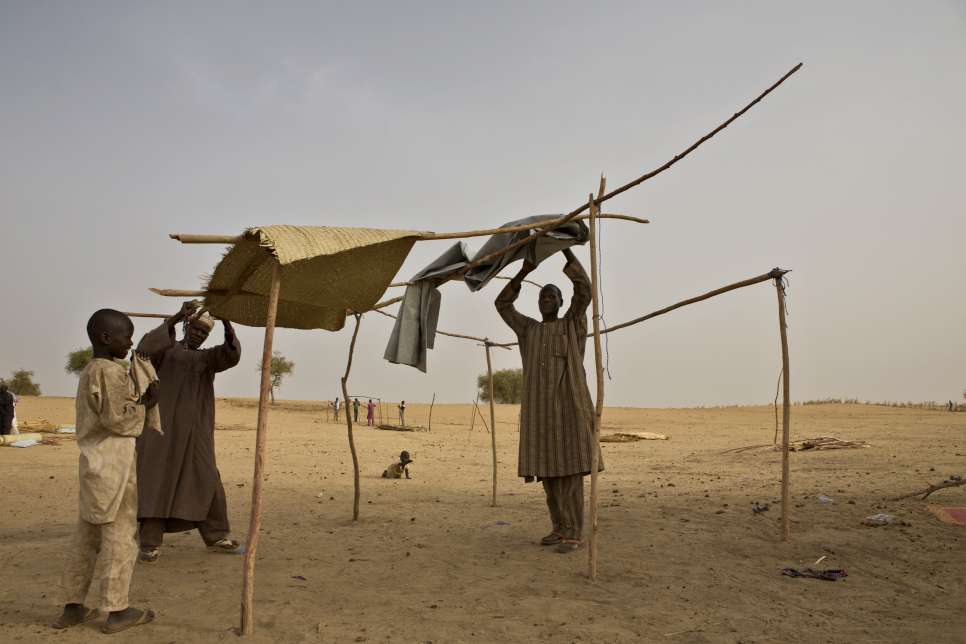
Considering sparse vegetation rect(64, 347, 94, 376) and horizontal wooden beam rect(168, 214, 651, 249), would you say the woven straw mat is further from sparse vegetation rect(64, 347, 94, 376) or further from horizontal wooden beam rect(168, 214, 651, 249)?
sparse vegetation rect(64, 347, 94, 376)

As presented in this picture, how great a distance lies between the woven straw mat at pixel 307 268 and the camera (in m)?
4.26

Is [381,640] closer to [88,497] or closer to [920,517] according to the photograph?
[88,497]

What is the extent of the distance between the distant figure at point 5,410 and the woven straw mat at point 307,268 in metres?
15.2

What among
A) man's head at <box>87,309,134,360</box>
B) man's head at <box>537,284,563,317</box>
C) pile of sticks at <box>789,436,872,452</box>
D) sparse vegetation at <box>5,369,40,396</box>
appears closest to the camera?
man's head at <box>87,309,134,360</box>

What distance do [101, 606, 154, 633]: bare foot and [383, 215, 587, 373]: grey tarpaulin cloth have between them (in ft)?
9.17

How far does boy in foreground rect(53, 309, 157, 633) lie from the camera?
12.1 feet

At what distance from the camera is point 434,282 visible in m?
6.37

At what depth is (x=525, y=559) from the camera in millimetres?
5734

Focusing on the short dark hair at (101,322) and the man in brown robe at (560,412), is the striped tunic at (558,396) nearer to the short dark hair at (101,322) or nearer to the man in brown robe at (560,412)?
the man in brown robe at (560,412)

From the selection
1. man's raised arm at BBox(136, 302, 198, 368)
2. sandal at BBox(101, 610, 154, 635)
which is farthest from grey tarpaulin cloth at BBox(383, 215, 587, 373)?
sandal at BBox(101, 610, 154, 635)

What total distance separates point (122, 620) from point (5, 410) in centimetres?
1754

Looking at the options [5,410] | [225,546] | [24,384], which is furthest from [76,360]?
[225,546]

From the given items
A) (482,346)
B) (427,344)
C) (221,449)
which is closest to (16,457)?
(221,449)

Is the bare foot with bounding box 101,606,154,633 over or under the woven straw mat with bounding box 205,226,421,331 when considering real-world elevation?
under
